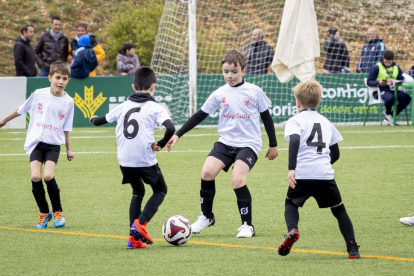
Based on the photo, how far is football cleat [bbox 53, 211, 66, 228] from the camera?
702cm

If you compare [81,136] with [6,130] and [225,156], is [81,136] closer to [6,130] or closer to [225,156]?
[6,130]

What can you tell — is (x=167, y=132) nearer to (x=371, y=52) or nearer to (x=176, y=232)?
(x=176, y=232)

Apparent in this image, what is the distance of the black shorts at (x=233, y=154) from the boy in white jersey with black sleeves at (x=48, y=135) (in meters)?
1.51

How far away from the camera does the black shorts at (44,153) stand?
283 inches

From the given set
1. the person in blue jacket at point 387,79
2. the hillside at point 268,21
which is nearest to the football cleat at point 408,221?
the person in blue jacket at point 387,79

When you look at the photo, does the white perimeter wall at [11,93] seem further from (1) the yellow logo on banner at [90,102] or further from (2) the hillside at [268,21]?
(2) the hillside at [268,21]

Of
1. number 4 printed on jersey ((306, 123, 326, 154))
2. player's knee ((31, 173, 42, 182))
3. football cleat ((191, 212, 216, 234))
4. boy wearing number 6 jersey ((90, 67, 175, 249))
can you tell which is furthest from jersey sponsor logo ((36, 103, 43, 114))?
number 4 printed on jersey ((306, 123, 326, 154))

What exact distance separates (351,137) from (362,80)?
3.44 meters

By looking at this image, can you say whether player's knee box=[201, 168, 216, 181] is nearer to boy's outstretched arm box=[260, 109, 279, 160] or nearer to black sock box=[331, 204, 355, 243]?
boy's outstretched arm box=[260, 109, 279, 160]

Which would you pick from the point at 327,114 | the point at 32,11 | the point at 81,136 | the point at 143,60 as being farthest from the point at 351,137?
the point at 32,11

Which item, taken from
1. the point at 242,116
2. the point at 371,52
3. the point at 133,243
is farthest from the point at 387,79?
the point at 133,243

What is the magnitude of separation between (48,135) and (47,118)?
0.17 m

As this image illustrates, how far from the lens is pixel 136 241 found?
5.96 metres

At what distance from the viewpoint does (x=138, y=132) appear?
607 cm
